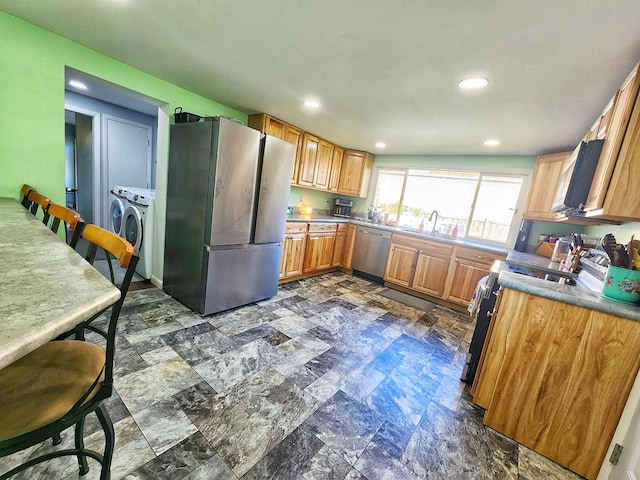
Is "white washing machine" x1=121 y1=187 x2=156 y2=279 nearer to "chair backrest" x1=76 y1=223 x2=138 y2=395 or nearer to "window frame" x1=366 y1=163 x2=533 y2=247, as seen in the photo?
"chair backrest" x1=76 y1=223 x2=138 y2=395

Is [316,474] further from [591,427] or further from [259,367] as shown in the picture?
[591,427]

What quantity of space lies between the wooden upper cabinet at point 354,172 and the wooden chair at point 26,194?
372 cm

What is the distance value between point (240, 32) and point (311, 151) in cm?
232

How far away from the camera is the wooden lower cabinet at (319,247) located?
3.80 meters

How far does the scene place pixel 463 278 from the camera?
3.37m

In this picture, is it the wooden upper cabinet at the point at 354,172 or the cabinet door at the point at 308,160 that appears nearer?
the cabinet door at the point at 308,160

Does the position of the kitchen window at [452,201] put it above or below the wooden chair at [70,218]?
above

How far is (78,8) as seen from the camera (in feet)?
5.08

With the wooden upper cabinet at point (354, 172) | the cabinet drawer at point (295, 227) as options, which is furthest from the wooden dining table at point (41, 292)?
the wooden upper cabinet at point (354, 172)

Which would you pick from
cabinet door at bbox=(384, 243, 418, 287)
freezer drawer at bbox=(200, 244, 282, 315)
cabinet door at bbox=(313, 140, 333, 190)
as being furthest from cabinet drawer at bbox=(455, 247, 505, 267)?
freezer drawer at bbox=(200, 244, 282, 315)

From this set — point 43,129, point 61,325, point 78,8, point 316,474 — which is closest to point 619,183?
point 316,474

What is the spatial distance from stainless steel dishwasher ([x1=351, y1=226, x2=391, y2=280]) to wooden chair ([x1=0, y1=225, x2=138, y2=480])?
3594 mm

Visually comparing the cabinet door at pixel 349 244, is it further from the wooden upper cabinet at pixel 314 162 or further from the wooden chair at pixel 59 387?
the wooden chair at pixel 59 387

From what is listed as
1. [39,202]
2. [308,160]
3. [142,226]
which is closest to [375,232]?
[308,160]
